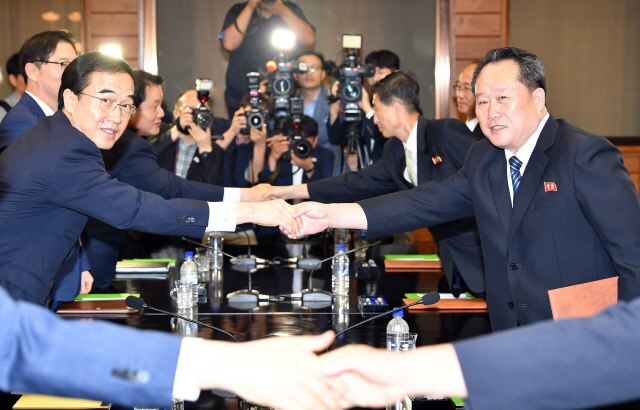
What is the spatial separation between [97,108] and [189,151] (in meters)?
2.53

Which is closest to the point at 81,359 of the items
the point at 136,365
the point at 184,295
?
the point at 136,365

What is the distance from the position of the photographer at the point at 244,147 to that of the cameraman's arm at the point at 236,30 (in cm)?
125

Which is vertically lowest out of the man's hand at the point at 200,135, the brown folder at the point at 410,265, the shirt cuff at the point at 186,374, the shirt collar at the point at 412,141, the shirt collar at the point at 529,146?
the brown folder at the point at 410,265

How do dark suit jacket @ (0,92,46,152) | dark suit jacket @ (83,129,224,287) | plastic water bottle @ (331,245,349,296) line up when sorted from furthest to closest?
1. dark suit jacket @ (83,129,224,287)
2. dark suit jacket @ (0,92,46,152)
3. plastic water bottle @ (331,245,349,296)

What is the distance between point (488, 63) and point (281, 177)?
3.07 meters

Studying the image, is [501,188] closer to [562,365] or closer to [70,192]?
[562,365]

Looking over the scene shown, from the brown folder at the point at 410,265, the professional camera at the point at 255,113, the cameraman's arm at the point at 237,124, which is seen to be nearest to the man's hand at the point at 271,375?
the brown folder at the point at 410,265

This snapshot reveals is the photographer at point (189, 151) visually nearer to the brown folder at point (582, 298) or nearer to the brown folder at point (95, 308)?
the brown folder at point (95, 308)

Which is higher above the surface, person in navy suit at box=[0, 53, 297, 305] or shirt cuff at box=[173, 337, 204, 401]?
person in navy suit at box=[0, 53, 297, 305]

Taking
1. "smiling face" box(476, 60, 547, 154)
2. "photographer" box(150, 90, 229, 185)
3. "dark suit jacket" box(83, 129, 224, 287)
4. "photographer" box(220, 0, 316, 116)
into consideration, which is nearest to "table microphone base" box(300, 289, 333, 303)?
"smiling face" box(476, 60, 547, 154)

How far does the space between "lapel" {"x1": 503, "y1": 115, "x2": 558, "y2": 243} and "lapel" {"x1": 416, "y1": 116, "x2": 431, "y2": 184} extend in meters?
1.24

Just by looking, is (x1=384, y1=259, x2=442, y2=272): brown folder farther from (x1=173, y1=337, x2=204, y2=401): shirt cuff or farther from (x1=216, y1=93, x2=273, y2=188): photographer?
(x1=173, y1=337, x2=204, y2=401): shirt cuff

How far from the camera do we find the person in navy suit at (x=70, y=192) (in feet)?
6.65

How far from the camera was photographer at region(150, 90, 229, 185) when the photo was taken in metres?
4.61
